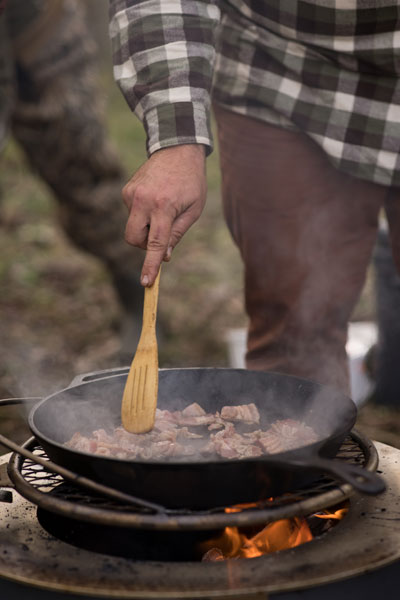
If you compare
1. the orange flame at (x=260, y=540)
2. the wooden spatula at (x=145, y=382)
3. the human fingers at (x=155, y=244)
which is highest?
the human fingers at (x=155, y=244)

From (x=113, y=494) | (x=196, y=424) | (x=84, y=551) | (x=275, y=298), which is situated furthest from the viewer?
(x=275, y=298)

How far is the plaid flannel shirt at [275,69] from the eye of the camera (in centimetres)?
200

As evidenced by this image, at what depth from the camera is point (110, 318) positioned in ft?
17.4

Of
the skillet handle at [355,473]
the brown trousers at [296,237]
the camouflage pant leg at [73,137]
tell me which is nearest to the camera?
the skillet handle at [355,473]

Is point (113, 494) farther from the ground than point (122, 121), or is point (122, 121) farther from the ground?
point (113, 494)

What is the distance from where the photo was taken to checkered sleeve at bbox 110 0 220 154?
195 cm

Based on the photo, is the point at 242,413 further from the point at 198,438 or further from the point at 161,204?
the point at 161,204

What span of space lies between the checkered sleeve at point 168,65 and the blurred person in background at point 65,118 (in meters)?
1.84

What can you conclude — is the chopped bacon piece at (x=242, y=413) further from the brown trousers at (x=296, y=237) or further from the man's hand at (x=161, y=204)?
the brown trousers at (x=296, y=237)

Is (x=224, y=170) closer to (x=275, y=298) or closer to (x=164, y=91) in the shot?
(x=275, y=298)

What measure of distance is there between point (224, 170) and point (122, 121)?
756cm

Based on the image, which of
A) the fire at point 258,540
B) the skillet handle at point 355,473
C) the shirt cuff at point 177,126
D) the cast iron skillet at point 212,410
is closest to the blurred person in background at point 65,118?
the shirt cuff at point 177,126

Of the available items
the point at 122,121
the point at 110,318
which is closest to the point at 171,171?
the point at 110,318

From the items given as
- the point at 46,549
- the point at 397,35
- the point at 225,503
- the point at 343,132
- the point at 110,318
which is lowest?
the point at 110,318
